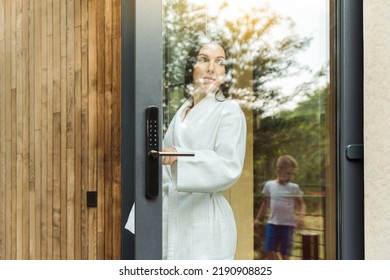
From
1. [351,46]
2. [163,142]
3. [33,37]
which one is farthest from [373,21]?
[33,37]

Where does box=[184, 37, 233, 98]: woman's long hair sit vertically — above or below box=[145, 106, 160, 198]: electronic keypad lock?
above

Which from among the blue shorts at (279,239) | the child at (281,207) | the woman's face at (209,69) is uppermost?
the woman's face at (209,69)

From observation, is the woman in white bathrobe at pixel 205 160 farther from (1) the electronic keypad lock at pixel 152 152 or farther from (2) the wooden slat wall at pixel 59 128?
(2) the wooden slat wall at pixel 59 128

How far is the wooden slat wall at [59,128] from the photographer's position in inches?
101

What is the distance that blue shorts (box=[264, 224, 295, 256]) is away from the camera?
2145 mm

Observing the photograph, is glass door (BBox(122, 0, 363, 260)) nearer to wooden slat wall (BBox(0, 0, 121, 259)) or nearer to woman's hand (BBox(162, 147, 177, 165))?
woman's hand (BBox(162, 147, 177, 165))

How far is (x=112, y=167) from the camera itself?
254 cm

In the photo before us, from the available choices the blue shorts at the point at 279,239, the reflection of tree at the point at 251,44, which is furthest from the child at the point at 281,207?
the reflection of tree at the point at 251,44

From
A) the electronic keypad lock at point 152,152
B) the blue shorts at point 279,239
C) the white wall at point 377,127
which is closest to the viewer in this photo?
the electronic keypad lock at point 152,152

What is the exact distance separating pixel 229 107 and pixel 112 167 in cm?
70

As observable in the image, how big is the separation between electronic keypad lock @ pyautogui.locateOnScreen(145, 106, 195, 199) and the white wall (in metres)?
0.78

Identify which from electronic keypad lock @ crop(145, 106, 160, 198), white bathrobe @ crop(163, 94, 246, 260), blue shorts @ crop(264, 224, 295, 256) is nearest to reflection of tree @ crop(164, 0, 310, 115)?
white bathrobe @ crop(163, 94, 246, 260)

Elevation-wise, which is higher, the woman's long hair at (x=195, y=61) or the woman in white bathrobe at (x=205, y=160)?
the woman's long hair at (x=195, y=61)
